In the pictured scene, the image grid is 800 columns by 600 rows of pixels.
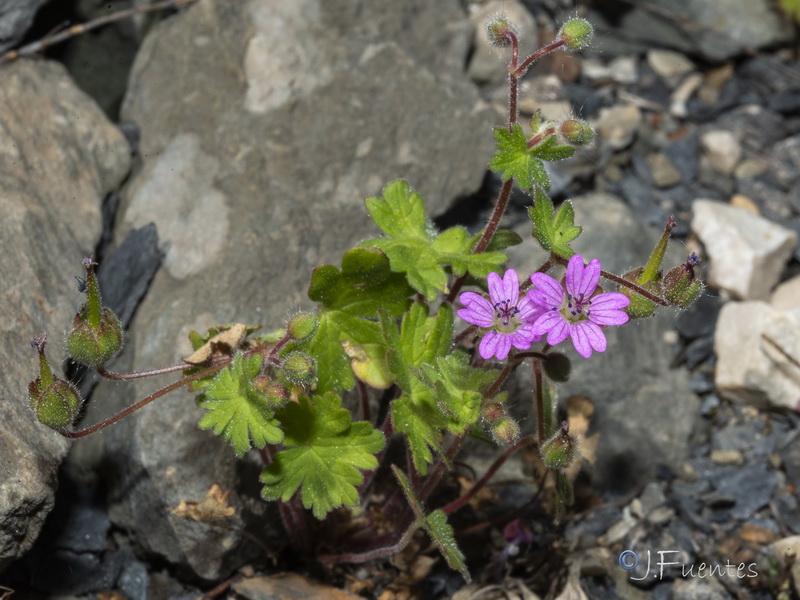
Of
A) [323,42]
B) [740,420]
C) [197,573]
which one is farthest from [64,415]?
[740,420]

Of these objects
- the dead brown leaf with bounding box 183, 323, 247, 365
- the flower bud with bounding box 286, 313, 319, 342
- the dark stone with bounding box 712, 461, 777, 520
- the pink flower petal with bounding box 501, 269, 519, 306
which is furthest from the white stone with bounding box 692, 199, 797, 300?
the dead brown leaf with bounding box 183, 323, 247, 365

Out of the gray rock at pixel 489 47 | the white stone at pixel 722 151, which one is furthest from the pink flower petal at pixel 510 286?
the white stone at pixel 722 151

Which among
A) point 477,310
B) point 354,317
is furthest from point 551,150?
point 354,317

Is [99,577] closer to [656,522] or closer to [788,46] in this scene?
[656,522]

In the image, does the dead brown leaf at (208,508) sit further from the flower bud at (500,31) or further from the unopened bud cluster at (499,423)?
the flower bud at (500,31)

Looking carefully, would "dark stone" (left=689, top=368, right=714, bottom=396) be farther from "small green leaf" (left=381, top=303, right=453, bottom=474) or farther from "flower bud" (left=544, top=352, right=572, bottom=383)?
"small green leaf" (left=381, top=303, right=453, bottom=474)

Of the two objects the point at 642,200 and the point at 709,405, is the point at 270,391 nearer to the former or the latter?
the point at 709,405
